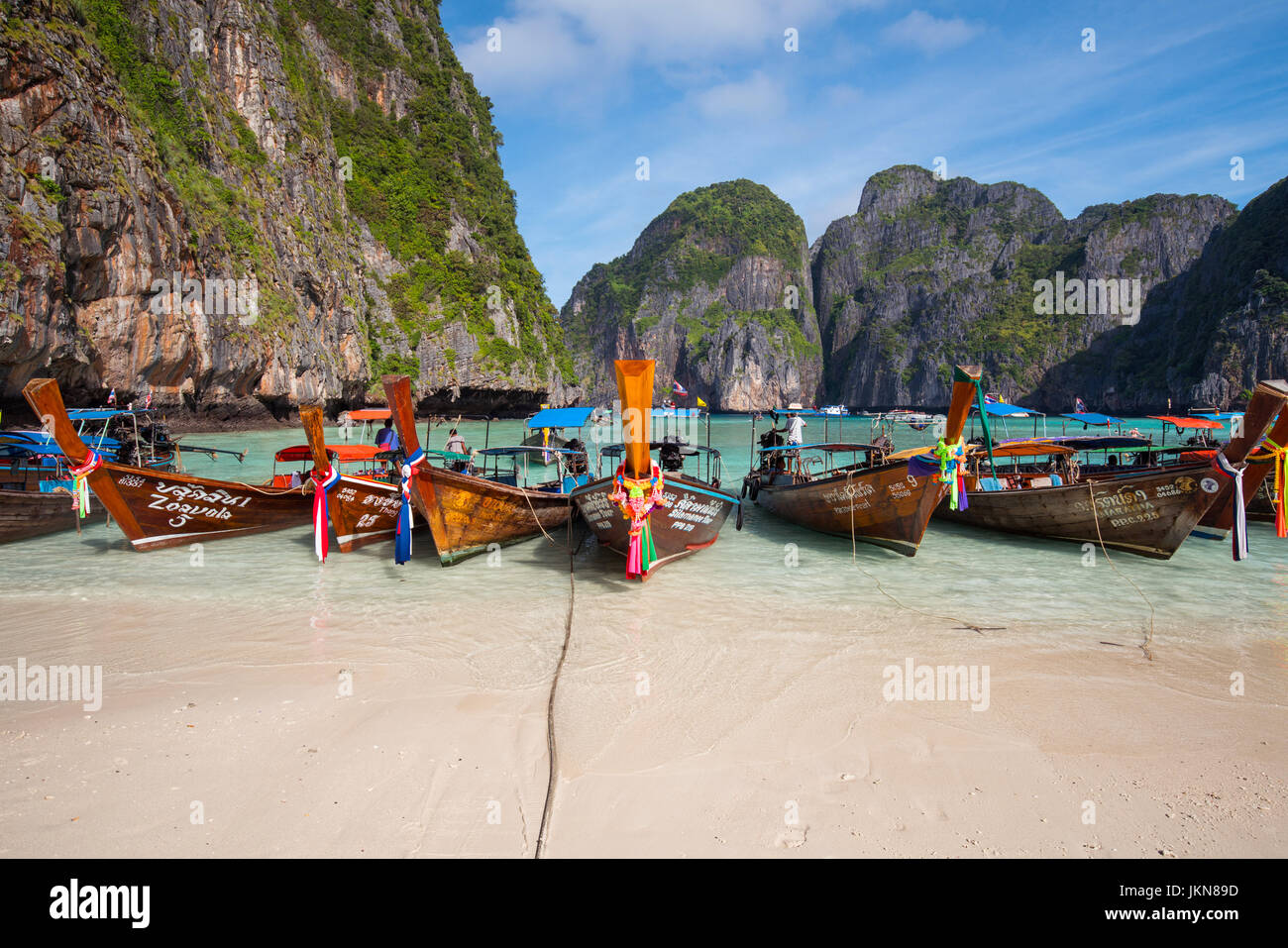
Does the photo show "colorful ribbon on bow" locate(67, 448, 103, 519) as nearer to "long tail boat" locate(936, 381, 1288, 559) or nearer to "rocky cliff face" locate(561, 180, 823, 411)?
"long tail boat" locate(936, 381, 1288, 559)

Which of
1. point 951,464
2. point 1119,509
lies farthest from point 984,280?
point 951,464

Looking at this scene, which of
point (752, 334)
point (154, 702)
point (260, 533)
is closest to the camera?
point (154, 702)

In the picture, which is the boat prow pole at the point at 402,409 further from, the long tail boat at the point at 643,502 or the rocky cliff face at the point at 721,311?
the rocky cliff face at the point at 721,311

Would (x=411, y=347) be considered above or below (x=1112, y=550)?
above

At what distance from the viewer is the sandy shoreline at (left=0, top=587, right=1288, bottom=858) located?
11.2ft

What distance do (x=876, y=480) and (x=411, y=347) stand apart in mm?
44098

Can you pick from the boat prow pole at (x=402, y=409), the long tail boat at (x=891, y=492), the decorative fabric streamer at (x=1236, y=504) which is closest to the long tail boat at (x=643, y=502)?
the long tail boat at (x=891, y=492)

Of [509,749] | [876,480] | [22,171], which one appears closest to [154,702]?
[509,749]

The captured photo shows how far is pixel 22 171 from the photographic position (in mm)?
19391

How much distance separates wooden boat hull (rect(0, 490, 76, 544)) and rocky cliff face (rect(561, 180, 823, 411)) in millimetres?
120367

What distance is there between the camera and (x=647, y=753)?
4.38 metres

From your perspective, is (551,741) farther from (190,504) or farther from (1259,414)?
(1259,414)

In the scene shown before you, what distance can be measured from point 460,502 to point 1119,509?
10.7m
